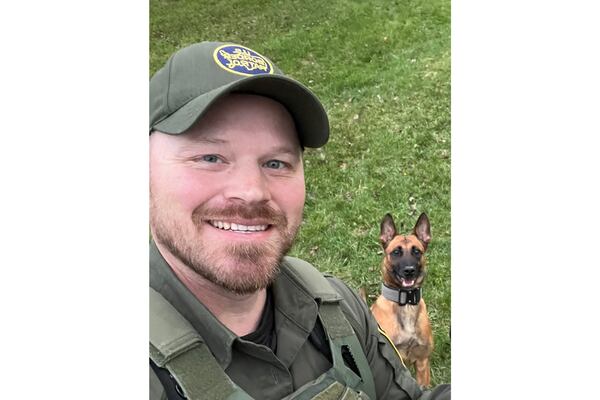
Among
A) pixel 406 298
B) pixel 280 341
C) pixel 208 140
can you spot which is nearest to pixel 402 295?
pixel 406 298

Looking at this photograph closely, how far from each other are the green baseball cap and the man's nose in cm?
11

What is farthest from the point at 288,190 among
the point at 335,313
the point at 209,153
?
the point at 335,313

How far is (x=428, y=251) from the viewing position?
1265 mm

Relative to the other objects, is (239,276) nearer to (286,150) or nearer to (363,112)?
(286,150)

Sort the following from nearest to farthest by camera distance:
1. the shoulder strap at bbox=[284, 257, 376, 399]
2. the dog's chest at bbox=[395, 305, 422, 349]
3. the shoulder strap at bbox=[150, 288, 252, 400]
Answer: the shoulder strap at bbox=[150, 288, 252, 400], the shoulder strap at bbox=[284, 257, 376, 399], the dog's chest at bbox=[395, 305, 422, 349]

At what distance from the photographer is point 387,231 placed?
1262 mm

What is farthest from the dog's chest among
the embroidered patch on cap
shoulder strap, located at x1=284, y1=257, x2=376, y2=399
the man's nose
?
the embroidered patch on cap

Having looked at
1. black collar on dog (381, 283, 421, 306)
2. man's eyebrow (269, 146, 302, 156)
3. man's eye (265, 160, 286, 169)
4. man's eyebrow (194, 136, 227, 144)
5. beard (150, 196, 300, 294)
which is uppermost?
man's eyebrow (194, 136, 227, 144)

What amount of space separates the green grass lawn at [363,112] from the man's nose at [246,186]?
195mm

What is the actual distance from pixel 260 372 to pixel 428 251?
17.7 inches

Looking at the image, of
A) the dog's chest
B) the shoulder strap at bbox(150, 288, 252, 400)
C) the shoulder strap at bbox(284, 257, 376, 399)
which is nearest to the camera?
the shoulder strap at bbox(150, 288, 252, 400)

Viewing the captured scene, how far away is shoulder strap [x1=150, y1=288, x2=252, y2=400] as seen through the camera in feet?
3.18

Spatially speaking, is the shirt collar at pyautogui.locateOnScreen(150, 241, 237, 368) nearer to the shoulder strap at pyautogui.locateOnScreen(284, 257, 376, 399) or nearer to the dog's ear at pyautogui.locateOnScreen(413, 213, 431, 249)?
the shoulder strap at pyautogui.locateOnScreen(284, 257, 376, 399)

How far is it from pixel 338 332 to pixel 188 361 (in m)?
0.29
